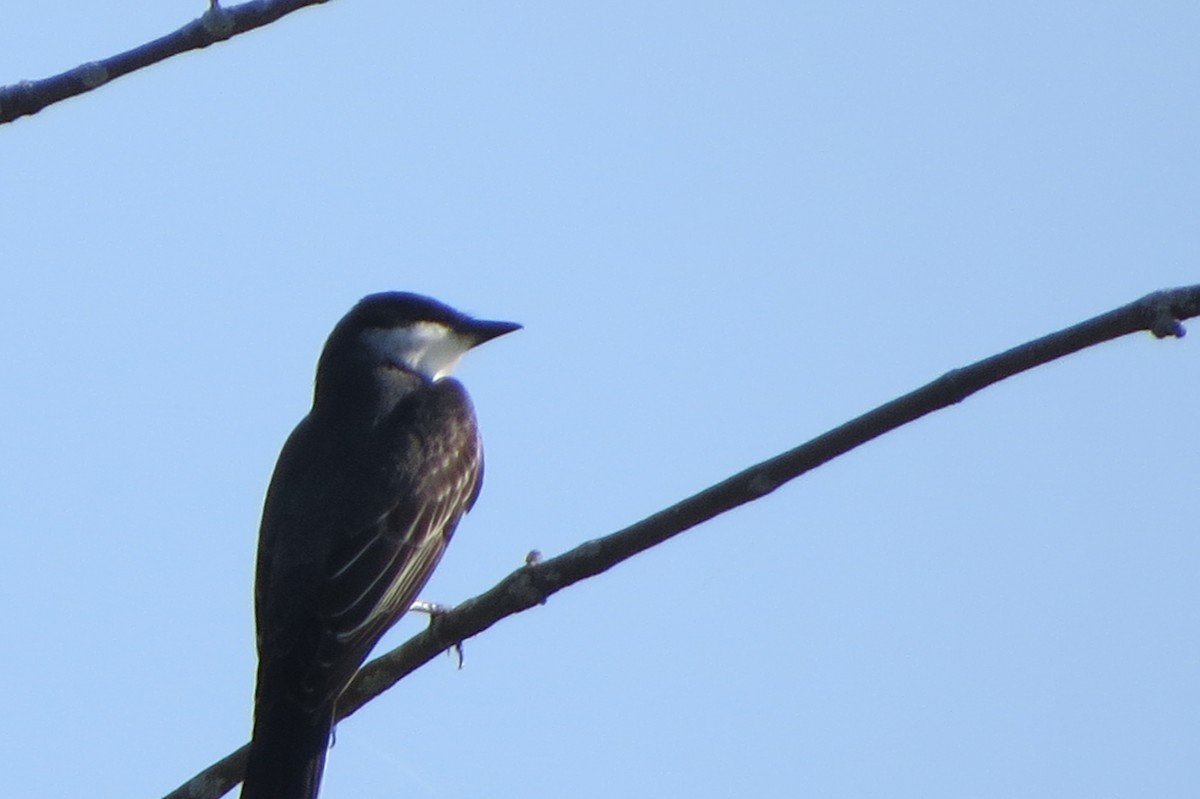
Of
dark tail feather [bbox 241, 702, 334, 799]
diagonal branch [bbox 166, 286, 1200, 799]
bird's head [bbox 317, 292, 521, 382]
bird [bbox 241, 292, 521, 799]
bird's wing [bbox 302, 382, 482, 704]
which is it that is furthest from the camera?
bird's head [bbox 317, 292, 521, 382]

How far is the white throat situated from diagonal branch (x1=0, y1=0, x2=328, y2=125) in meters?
4.16

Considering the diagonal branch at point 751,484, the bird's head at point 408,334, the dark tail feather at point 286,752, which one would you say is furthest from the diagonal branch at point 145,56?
the bird's head at point 408,334

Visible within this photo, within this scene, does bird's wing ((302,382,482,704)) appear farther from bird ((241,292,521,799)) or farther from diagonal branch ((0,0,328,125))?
diagonal branch ((0,0,328,125))

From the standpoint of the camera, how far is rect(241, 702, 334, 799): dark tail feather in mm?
6480

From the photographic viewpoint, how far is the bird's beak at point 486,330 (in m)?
9.40

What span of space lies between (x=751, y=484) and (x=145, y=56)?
1.85 metres

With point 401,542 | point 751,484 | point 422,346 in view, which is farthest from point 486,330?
point 751,484

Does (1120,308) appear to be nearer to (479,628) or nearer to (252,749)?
(479,628)

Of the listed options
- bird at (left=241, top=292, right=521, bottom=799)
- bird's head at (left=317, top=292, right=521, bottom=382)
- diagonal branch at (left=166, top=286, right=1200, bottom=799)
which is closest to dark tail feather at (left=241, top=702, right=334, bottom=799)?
bird at (left=241, top=292, right=521, bottom=799)

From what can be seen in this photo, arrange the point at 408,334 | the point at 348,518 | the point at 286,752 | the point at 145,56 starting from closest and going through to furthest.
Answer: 1. the point at 145,56
2. the point at 286,752
3. the point at 348,518
4. the point at 408,334

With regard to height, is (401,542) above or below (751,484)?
above

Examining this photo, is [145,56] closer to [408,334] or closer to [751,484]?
[751,484]

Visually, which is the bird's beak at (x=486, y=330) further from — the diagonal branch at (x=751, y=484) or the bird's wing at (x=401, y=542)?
the diagonal branch at (x=751, y=484)

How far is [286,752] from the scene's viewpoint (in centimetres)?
661
